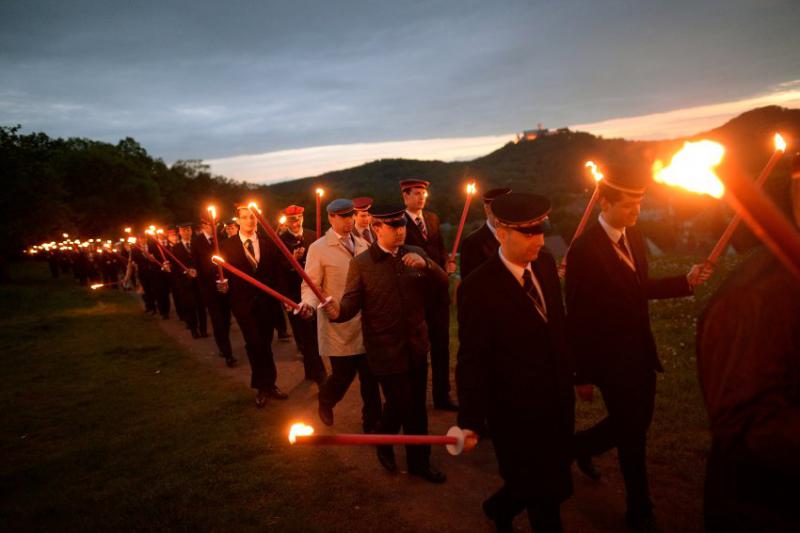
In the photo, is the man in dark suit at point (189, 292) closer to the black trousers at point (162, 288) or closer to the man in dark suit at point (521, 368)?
the black trousers at point (162, 288)

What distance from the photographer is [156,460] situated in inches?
218

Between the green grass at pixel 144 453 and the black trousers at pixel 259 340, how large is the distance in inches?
19.4

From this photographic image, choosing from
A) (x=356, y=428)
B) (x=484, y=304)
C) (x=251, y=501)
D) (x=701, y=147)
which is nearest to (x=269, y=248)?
(x=356, y=428)

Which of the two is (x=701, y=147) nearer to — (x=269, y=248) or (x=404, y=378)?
(x=404, y=378)

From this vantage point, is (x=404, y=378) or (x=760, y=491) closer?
(x=760, y=491)

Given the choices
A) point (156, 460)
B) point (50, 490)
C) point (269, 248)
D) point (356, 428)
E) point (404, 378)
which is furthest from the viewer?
point (269, 248)

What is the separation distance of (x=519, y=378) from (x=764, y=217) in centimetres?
190

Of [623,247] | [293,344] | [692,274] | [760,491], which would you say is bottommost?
[293,344]

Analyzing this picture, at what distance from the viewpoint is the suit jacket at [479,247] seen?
496 cm

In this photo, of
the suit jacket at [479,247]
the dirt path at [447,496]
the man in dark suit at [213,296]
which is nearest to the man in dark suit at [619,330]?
the dirt path at [447,496]

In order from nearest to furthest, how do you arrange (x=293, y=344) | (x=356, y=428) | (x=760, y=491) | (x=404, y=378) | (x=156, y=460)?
1. (x=760, y=491)
2. (x=404, y=378)
3. (x=156, y=460)
4. (x=356, y=428)
5. (x=293, y=344)

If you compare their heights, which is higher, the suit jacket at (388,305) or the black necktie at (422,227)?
the black necktie at (422,227)

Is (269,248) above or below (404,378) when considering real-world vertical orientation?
above

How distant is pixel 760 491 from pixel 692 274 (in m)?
2.53
